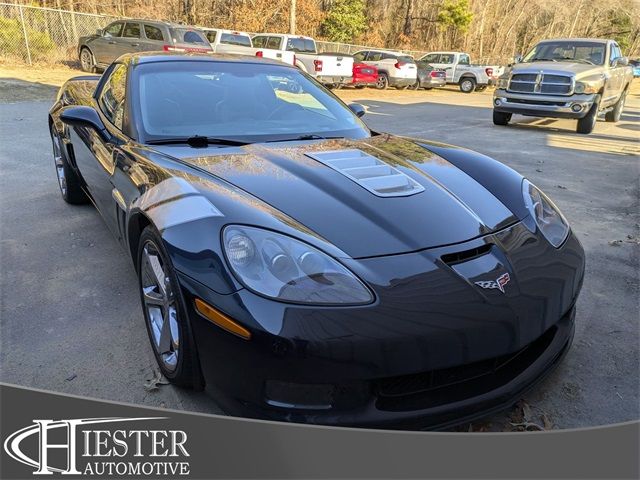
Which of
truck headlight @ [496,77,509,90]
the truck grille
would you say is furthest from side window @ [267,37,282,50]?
the truck grille

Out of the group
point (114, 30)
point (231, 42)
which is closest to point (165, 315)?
point (231, 42)

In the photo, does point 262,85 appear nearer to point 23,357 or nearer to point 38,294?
point 38,294

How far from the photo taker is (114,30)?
16562mm

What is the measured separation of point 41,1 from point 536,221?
27248 millimetres

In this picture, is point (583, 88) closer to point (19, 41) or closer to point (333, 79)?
point (333, 79)

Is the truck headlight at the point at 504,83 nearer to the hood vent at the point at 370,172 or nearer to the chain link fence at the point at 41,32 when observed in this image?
the hood vent at the point at 370,172

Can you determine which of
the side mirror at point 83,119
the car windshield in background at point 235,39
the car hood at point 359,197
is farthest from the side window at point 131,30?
the car hood at point 359,197

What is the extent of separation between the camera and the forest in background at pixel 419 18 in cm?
2658

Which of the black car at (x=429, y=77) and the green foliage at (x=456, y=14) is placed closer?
the black car at (x=429, y=77)

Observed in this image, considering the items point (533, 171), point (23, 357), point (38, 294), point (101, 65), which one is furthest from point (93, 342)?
point (101, 65)

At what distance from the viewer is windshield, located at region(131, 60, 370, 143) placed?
9.80ft

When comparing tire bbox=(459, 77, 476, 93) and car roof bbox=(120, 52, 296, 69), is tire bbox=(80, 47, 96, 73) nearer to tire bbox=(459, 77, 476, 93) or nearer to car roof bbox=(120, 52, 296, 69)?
car roof bbox=(120, 52, 296, 69)

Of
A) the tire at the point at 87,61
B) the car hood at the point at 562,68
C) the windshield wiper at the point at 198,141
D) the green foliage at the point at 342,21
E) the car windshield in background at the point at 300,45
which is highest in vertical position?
the green foliage at the point at 342,21

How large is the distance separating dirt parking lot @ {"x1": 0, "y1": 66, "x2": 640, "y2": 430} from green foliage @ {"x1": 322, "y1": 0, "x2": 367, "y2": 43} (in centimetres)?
2583
